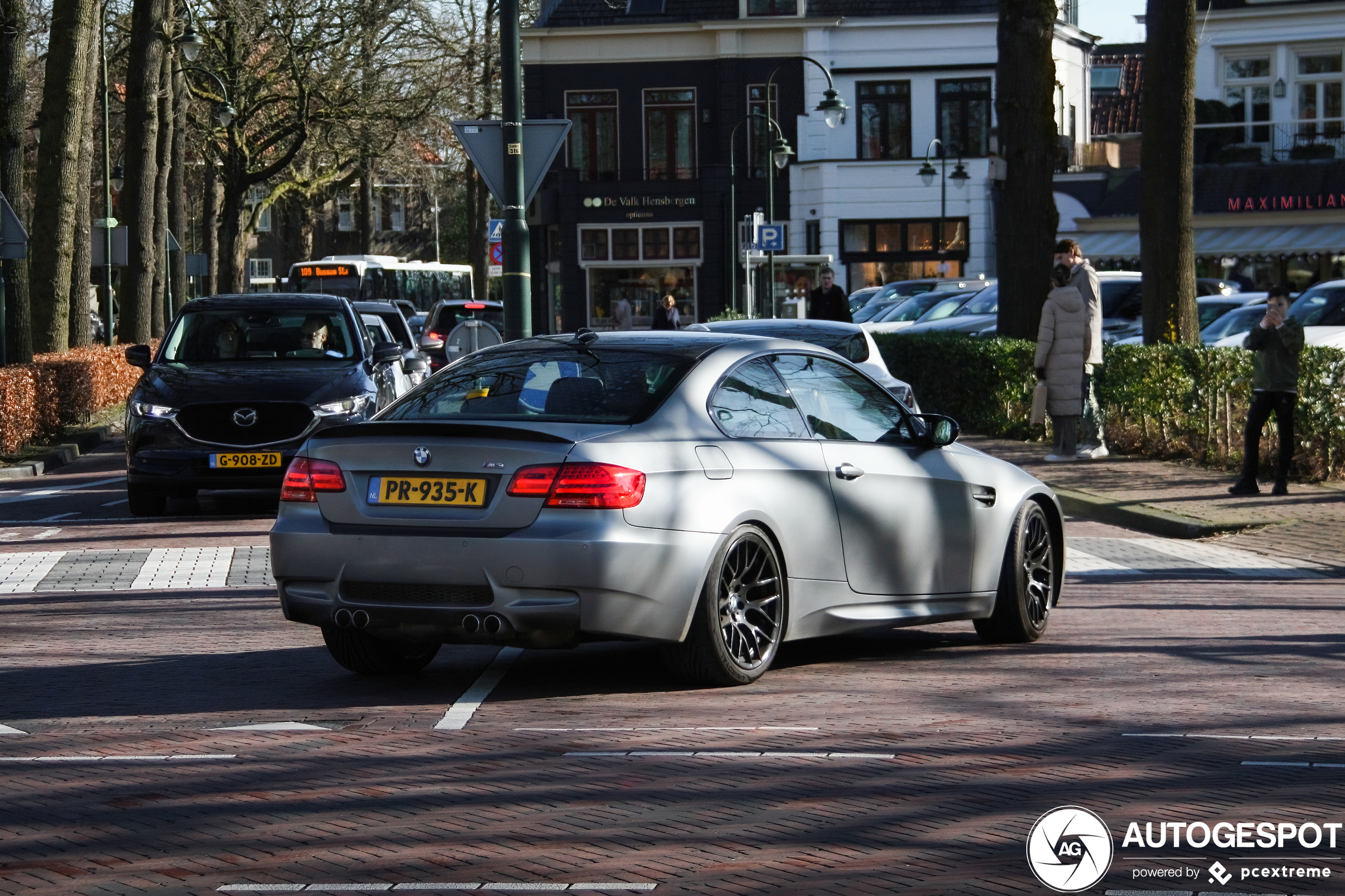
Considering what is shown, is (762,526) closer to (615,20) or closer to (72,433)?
(72,433)

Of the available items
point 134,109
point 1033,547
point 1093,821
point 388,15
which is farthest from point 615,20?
point 1093,821

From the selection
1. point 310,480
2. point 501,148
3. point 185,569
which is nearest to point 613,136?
A: point 501,148

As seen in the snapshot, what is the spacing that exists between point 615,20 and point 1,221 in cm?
→ 3706

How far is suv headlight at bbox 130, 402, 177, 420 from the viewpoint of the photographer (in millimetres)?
14906

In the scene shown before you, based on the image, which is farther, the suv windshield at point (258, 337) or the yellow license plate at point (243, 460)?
the suv windshield at point (258, 337)

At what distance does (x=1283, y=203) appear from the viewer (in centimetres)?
4928

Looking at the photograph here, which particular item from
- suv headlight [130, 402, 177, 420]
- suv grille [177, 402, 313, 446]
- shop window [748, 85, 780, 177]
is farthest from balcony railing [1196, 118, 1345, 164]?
suv headlight [130, 402, 177, 420]

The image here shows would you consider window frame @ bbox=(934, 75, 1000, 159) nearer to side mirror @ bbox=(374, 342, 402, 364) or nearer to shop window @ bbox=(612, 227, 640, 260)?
shop window @ bbox=(612, 227, 640, 260)

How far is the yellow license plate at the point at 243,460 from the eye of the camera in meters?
14.8


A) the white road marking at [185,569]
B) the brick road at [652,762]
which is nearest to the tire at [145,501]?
the white road marking at [185,569]

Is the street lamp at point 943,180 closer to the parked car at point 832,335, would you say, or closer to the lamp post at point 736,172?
the lamp post at point 736,172

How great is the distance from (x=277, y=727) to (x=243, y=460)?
8.53 metres

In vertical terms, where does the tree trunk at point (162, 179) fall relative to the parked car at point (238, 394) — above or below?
above

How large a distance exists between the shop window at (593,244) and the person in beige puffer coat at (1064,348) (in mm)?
40777
